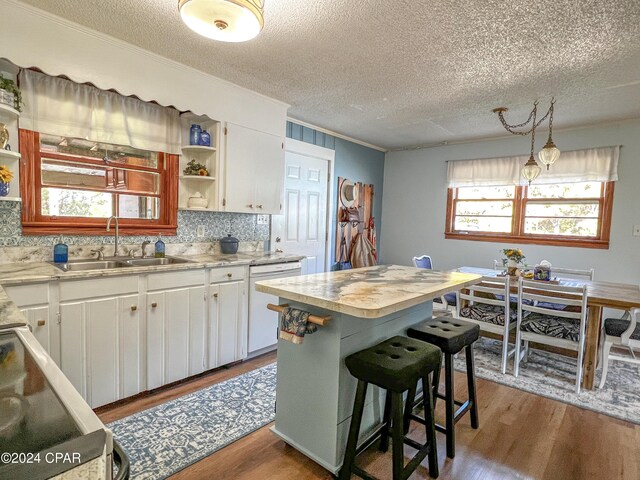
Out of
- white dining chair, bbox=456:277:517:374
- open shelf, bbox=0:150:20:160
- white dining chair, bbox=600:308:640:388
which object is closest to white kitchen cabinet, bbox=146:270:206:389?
open shelf, bbox=0:150:20:160

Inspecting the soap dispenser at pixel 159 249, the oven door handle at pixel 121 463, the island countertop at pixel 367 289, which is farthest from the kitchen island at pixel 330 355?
the soap dispenser at pixel 159 249

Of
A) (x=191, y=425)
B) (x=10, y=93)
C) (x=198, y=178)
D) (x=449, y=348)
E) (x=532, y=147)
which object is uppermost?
(x=532, y=147)

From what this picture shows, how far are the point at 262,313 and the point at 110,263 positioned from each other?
1.30 metres

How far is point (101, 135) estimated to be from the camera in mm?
2625

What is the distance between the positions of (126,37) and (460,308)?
3.54 meters

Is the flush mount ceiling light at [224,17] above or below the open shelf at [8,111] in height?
above

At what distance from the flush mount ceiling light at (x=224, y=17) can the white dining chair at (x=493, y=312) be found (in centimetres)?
248

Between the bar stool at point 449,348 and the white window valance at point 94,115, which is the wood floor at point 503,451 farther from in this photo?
the white window valance at point 94,115

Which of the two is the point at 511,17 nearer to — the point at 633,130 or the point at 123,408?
the point at 633,130

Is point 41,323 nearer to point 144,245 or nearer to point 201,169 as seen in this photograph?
point 144,245

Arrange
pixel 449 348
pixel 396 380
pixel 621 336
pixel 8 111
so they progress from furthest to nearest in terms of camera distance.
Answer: pixel 621 336
pixel 8 111
pixel 449 348
pixel 396 380

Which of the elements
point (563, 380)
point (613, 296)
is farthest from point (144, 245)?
point (613, 296)

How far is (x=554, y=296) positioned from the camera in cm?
300

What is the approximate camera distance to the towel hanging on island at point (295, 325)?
5.35 ft
